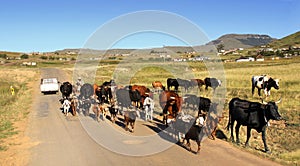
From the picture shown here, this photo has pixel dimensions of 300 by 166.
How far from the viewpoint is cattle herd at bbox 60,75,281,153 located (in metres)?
14.0

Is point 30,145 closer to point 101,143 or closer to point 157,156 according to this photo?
point 101,143

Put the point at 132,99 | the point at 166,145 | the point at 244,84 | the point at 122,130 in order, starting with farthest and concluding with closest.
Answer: the point at 244,84
the point at 132,99
the point at 122,130
the point at 166,145

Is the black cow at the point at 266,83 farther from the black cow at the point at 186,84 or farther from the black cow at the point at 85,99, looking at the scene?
the black cow at the point at 85,99

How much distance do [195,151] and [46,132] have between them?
8287 millimetres

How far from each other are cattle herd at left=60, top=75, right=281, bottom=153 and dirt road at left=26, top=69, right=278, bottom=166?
682 mm

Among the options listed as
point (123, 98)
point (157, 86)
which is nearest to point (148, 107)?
point (123, 98)

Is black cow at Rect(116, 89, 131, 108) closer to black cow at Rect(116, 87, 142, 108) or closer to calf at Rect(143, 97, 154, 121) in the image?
black cow at Rect(116, 87, 142, 108)

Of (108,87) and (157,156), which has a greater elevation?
(108,87)

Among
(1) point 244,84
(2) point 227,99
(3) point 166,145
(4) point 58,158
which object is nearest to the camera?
(4) point 58,158

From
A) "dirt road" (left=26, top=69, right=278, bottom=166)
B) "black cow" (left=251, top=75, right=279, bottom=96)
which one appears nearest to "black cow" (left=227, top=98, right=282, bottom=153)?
"dirt road" (left=26, top=69, right=278, bottom=166)

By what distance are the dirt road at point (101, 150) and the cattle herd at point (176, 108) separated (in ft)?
2.24

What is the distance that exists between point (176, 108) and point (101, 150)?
5725 mm

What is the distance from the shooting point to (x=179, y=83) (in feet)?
116

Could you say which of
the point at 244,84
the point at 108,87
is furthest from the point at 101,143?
the point at 244,84
